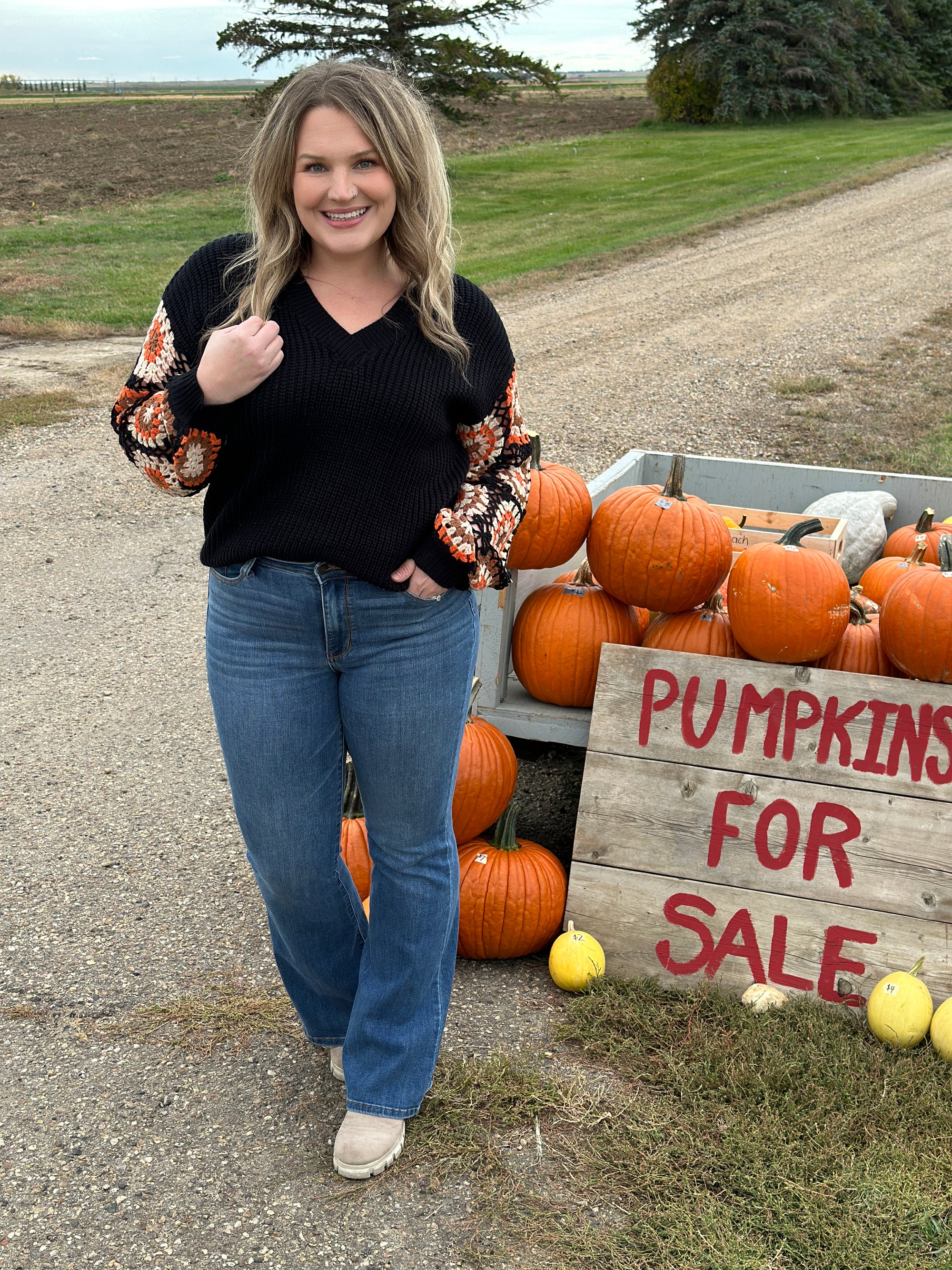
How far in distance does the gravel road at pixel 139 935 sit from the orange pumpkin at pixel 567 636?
592 mm

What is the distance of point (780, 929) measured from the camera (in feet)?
9.92

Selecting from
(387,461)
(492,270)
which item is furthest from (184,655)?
(492,270)

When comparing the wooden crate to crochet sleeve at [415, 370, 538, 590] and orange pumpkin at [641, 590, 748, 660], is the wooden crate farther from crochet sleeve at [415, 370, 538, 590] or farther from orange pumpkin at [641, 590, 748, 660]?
crochet sleeve at [415, 370, 538, 590]

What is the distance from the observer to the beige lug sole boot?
246 centimetres

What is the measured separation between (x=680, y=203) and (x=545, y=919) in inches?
689

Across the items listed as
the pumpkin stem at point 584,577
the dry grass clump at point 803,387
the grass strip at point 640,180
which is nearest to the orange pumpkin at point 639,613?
the pumpkin stem at point 584,577

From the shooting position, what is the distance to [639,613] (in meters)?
3.78

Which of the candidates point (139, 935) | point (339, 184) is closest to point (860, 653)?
point (339, 184)

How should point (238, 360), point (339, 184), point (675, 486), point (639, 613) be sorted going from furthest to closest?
point (639, 613)
point (675, 486)
point (339, 184)
point (238, 360)

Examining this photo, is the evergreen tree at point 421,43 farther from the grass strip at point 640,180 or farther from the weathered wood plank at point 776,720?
the weathered wood plank at point 776,720

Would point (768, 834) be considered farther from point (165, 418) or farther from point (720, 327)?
point (720, 327)

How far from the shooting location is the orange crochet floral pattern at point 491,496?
7.22 ft

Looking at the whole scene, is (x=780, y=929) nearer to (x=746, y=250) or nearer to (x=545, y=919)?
(x=545, y=919)

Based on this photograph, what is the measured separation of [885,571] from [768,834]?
3.42 feet
